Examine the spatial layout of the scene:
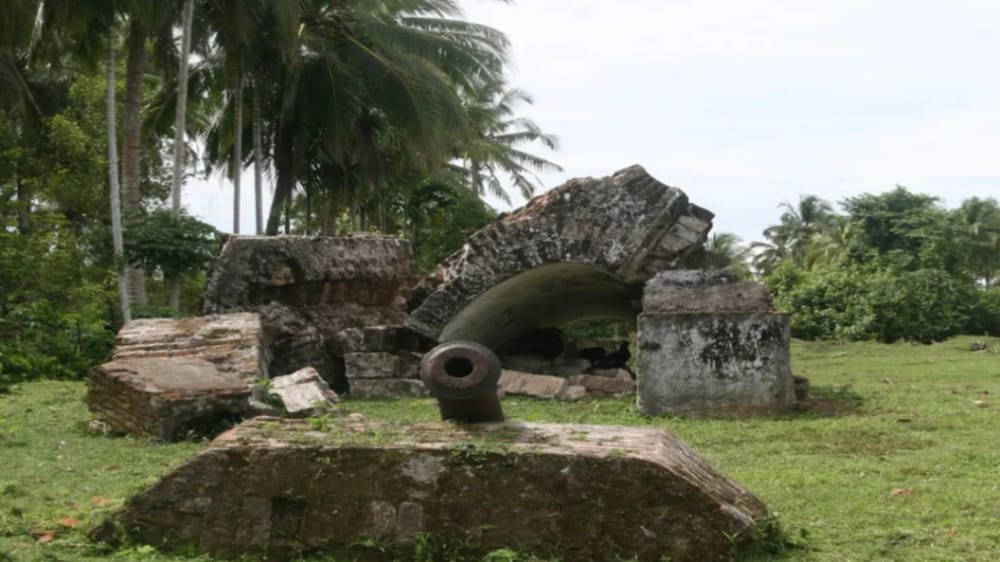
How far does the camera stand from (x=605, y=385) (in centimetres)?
1240

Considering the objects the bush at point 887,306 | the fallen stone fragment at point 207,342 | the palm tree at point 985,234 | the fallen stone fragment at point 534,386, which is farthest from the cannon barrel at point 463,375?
the palm tree at point 985,234

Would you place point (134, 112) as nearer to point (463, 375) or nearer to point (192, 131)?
point (192, 131)

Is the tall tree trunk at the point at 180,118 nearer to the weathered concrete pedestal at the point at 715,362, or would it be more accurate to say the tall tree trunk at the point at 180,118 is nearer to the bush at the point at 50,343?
the bush at the point at 50,343

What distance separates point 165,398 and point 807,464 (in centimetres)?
451

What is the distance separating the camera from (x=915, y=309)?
26.0 meters

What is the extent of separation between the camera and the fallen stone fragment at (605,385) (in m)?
12.3

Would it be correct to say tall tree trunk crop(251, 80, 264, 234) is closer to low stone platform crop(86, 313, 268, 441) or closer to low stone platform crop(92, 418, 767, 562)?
low stone platform crop(86, 313, 268, 441)

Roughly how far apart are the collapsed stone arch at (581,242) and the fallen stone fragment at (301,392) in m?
1.90

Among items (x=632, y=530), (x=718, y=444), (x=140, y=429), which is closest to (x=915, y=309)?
(x=718, y=444)

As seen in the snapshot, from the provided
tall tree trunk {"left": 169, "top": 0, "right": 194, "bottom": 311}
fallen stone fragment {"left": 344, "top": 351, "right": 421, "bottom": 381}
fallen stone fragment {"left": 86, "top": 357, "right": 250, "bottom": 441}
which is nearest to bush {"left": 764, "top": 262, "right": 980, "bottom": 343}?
tall tree trunk {"left": 169, "top": 0, "right": 194, "bottom": 311}

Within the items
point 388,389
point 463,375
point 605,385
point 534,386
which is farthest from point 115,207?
point 463,375

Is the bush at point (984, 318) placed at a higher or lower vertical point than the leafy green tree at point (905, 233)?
lower

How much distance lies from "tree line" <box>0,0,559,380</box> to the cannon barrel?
37.0 feet

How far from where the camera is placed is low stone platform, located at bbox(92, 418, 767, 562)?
486 cm
